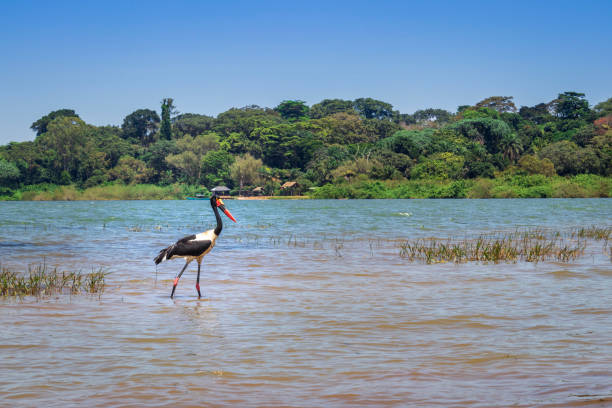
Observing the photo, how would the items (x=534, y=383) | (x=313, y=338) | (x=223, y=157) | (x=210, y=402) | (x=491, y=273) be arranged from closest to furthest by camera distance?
(x=210, y=402) < (x=534, y=383) < (x=313, y=338) < (x=491, y=273) < (x=223, y=157)

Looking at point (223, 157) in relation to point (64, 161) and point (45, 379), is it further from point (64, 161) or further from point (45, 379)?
point (45, 379)

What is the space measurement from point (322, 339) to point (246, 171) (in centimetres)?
10337

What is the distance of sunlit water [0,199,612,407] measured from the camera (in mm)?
6148

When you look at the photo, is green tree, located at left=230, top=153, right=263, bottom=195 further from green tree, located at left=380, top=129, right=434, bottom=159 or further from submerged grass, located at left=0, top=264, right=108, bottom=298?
submerged grass, located at left=0, top=264, right=108, bottom=298

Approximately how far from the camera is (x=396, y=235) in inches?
1059

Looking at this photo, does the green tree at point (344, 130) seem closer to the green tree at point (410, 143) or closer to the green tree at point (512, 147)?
the green tree at point (410, 143)

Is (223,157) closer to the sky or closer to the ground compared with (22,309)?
closer to the sky

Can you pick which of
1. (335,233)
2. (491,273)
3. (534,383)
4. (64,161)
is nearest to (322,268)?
(491,273)

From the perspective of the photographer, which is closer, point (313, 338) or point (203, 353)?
point (203, 353)

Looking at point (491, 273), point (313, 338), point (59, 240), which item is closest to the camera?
point (313, 338)

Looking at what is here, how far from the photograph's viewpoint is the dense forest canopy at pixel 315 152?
3711 inches

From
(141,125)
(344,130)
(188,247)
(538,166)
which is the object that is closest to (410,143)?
(538,166)

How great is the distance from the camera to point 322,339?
8.35 metres

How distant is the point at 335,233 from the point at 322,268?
12301 mm
